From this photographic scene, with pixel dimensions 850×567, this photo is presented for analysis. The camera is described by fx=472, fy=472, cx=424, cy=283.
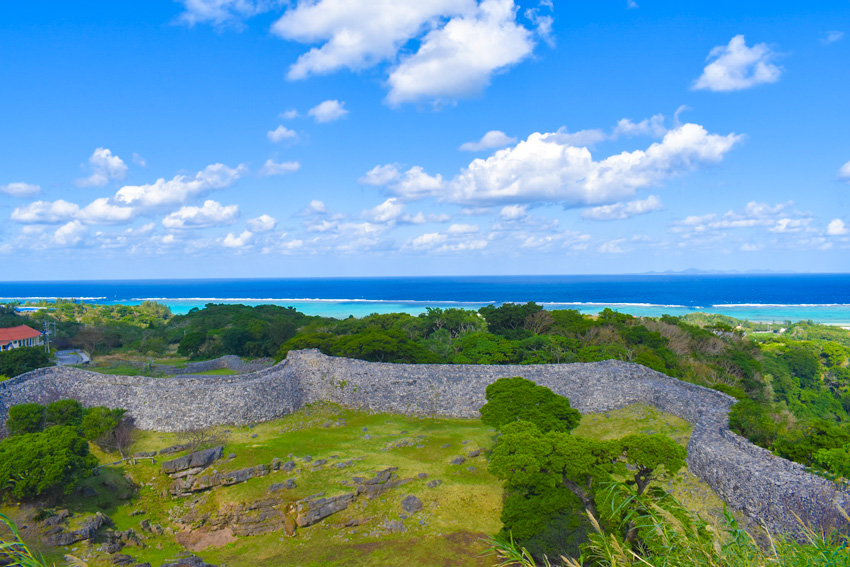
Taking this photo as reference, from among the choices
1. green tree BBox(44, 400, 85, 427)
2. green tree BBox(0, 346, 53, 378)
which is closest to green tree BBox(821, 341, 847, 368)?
green tree BBox(44, 400, 85, 427)

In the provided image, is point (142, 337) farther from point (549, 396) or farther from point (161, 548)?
point (549, 396)

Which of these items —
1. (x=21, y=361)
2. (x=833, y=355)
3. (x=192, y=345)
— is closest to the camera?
(x=21, y=361)

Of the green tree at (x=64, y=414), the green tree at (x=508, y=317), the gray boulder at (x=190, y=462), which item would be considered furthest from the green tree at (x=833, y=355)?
the green tree at (x=64, y=414)

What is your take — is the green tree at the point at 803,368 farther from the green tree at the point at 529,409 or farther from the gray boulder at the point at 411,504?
the gray boulder at the point at 411,504

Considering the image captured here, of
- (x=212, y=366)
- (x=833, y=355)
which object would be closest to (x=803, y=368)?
(x=833, y=355)

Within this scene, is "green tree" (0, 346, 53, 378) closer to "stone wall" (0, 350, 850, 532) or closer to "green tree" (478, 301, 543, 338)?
"stone wall" (0, 350, 850, 532)

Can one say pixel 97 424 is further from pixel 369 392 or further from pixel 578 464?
pixel 578 464
